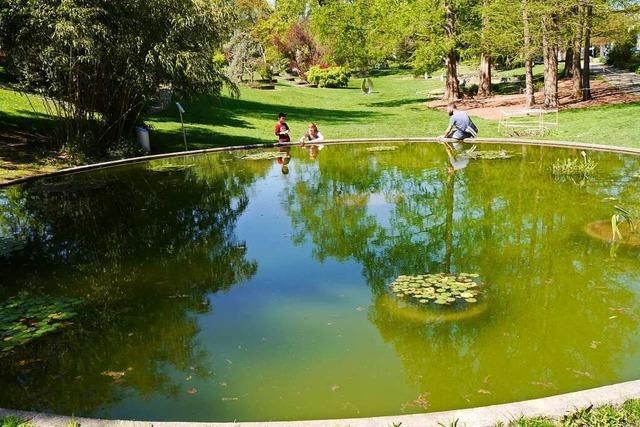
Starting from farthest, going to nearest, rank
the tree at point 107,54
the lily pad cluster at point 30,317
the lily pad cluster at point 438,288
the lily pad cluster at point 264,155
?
the lily pad cluster at point 264,155 < the tree at point 107,54 < the lily pad cluster at point 438,288 < the lily pad cluster at point 30,317

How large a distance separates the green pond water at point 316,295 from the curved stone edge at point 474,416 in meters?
0.44

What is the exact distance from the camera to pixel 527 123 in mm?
23031

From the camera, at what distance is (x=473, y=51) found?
29.7m

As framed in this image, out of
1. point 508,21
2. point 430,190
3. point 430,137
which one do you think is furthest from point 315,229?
point 508,21

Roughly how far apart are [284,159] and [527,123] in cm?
1082

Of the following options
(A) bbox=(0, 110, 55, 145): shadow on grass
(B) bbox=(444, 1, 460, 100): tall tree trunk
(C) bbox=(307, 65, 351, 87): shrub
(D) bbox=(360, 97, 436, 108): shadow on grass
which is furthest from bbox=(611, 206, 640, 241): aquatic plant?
(C) bbox=(307, 65, 351, 87): shrub

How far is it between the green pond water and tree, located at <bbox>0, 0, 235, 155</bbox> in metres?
3.97

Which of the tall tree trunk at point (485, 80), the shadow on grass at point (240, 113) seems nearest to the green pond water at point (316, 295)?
the shadow on grass at point (240, 113)

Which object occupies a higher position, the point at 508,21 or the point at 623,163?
the point at 508,21

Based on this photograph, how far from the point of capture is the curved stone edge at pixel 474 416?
427 cm

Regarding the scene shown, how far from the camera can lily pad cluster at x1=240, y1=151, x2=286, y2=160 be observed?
18891mm

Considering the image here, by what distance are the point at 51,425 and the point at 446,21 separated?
30.8 meters

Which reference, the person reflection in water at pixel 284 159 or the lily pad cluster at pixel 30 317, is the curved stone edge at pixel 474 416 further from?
the person reflection in water at pixel 284 159

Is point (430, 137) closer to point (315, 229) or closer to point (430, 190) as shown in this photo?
point (430, 190)
